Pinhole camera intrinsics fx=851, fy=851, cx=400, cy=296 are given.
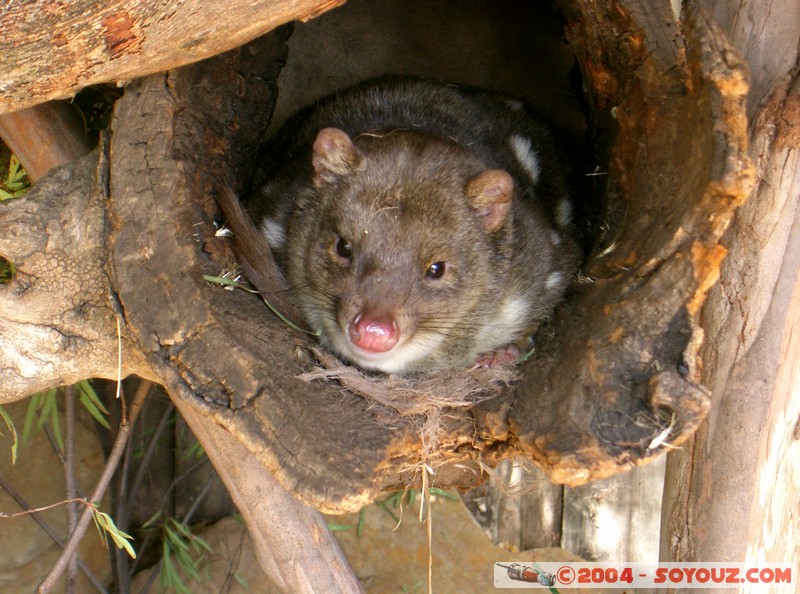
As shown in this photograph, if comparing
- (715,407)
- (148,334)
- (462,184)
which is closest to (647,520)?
(715,407)

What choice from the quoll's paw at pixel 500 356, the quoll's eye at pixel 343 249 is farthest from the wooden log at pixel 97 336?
the quoll's paw at pixel 500 356

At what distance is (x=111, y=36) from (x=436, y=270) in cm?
139

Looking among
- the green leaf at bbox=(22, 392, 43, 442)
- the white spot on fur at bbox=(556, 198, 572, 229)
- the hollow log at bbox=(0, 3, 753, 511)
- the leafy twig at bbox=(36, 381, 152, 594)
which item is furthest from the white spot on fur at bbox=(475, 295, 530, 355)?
the green leaf at bbox=(22, 392, 43, 442)

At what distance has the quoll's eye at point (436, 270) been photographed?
307 centimetres

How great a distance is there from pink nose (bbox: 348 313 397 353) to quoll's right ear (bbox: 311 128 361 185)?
0.64 meters

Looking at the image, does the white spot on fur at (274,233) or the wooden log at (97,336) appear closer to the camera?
the wooden log at (97,336)

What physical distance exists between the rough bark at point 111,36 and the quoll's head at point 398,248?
0.78 meters

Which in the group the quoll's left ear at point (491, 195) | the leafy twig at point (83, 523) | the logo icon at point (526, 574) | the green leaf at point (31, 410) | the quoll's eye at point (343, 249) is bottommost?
the logo icon at point (526, 574)

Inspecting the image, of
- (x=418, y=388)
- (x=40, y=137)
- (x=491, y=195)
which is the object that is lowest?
(x=418, y=388)

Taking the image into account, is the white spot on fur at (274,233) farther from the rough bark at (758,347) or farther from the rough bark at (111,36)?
the rough bark at (758,347)

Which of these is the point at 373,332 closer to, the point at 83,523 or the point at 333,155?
the point at 333,155

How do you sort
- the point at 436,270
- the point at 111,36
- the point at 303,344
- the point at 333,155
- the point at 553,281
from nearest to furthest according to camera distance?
the point at 111,36 → the point at 303,344 → the point at 436,270 → the point at 333,155 → the point at 553,281

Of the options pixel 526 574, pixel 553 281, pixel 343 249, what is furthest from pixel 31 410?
pixel 526 574

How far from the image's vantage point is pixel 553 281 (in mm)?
3430
